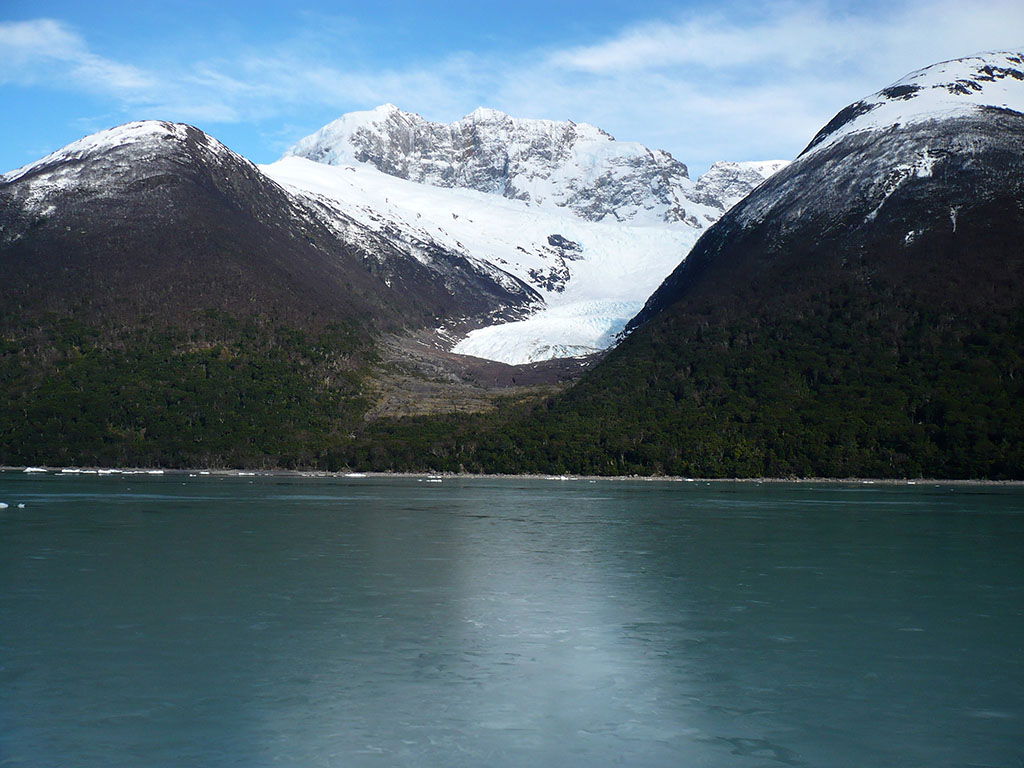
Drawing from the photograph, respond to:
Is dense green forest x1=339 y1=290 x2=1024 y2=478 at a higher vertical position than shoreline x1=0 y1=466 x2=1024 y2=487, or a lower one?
higher

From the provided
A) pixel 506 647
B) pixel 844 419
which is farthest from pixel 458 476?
pixel 506 647

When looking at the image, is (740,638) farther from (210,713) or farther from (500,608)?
(210,713)

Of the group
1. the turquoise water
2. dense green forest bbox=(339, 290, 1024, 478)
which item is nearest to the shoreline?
dense green forest bbox=(339, 290, 1024, 478)

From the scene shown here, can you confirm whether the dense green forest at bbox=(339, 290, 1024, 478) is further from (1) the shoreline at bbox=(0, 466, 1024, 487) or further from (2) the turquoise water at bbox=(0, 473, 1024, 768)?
(2) the turquoise water at bbox=(0, 473, 1024, 768)

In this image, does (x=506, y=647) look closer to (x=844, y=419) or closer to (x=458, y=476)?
(x=844, y=419)

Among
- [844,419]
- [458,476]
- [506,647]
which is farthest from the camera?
[458,476]

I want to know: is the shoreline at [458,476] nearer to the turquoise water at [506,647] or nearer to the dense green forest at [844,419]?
the dense green forest at [844,419]

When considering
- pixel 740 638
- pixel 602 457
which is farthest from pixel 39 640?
pixel 602 457

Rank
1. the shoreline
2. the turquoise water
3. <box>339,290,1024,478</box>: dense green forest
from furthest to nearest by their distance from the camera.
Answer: the shoreline → <box>339,290,1024,478</box>: dense green forest → the turquoise water

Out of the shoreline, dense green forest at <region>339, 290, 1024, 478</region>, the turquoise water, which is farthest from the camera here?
the shoreline

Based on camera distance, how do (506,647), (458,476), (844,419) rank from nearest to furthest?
(506,647) → (844,419) → (458,476)
